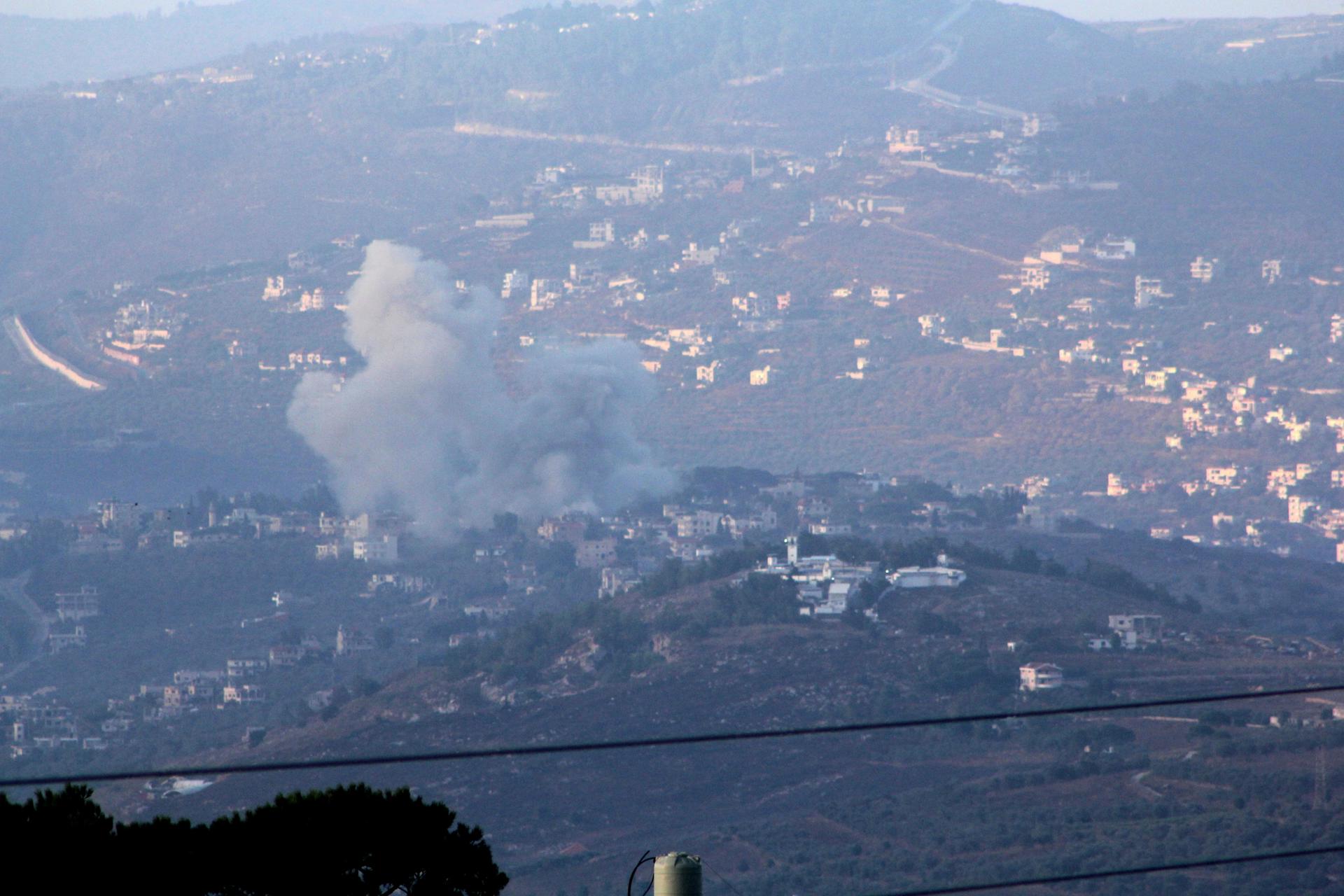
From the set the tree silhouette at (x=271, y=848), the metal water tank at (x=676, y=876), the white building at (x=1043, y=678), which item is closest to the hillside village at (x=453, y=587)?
the white building at (x=1043, y=678)

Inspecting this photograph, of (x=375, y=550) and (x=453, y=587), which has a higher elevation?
(x=375, y=550)

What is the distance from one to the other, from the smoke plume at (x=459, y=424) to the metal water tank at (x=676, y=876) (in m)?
69.9

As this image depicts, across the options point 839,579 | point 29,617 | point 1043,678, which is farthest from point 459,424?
point 1043,678

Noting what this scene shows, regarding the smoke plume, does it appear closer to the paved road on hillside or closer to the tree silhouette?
the paved road on hillside

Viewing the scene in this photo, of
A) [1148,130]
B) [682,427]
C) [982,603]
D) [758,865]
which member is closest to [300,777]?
[758,865]

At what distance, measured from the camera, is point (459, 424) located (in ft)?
261

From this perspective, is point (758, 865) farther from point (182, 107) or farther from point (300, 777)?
point (182, 107)

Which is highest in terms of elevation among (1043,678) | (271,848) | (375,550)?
(271,848)

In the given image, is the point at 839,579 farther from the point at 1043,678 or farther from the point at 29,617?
the point at 29,617

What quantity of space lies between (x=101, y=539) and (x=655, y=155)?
77411 mm

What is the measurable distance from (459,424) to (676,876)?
72.7 metres

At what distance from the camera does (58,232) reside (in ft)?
454

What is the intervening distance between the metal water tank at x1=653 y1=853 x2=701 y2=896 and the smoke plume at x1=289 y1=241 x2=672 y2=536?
69.9m

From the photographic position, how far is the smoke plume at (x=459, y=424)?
7925 centimetres
